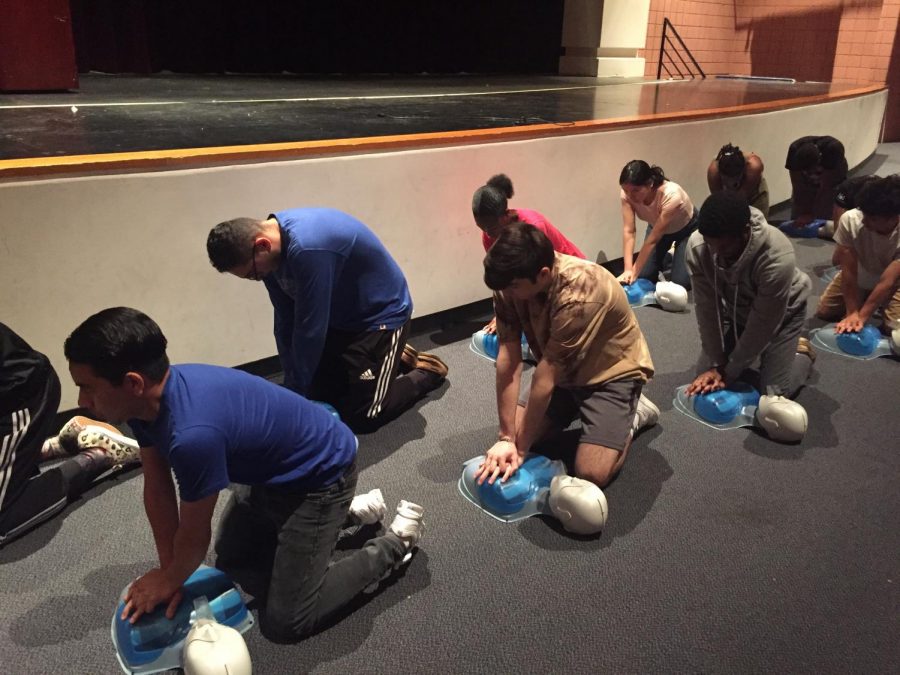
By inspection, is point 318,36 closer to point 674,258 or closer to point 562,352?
point 674,258

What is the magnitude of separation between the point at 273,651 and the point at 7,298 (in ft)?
4.51

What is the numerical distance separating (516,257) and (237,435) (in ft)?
2.58

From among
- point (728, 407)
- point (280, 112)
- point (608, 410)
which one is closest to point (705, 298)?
point (728, 407)

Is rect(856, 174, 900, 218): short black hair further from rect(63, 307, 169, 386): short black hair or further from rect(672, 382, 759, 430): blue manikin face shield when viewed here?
rect(63, 307, 169, 386): short black hair

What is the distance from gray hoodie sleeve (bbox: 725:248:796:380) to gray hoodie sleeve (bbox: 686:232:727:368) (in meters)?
0.07

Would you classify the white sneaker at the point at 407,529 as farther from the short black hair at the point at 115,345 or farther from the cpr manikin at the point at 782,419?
the cpr manikin at the point at 782,419

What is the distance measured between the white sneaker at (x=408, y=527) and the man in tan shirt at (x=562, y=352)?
0.93 feet

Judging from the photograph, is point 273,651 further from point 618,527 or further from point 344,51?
point 344,51

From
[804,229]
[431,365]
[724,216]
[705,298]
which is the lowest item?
[431,365]

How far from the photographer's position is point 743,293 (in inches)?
97.6

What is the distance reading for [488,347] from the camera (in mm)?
3133

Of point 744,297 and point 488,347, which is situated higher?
point 744,297

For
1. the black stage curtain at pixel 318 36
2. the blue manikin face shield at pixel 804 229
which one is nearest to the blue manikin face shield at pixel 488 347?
the blue manikin face shield at pixel 804 229

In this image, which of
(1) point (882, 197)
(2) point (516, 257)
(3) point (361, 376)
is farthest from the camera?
(1) point (882, 197)
